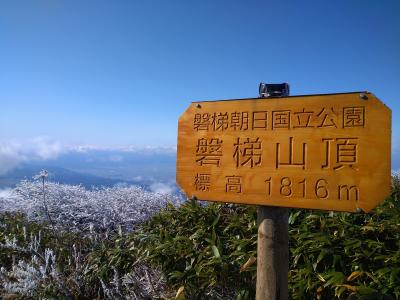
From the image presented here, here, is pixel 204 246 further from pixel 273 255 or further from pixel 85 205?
pixel 85 205

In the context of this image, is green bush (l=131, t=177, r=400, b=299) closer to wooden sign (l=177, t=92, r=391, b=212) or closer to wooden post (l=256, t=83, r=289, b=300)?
wooden post (l=256, t=83, r=289, b=300)

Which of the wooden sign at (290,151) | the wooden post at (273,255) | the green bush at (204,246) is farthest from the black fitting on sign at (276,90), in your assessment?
the green bush at (204,246)

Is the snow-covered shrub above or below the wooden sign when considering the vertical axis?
below

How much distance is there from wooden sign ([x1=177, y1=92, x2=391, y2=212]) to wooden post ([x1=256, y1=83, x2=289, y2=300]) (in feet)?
0.51

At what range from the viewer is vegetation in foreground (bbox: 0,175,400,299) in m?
2.91

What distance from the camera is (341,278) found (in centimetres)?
283

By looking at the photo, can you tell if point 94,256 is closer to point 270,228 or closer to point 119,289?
point 119,289

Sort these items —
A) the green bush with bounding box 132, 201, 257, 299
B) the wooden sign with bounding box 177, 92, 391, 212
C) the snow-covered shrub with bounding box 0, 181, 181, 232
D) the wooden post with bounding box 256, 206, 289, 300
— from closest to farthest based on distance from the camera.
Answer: the wooden sign with bounding box 177, 92, 391, 212, the wooden post with bounding box 256, 206, 289, 300, the green bush with bounding box 132, 201, 257, 299, the snow-covered shrub with bounding box 0, 181, 181, 232

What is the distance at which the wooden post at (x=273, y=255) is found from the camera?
2471 mm

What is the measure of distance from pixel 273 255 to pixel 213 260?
2.96 feet

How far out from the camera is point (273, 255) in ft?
8.13

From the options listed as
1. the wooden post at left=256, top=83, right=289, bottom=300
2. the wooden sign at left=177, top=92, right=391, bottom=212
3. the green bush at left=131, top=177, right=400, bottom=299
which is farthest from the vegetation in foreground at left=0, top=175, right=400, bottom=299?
the wooden sign at left=177, top=92, right=391, bottom=212

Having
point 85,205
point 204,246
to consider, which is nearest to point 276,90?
point 204,246

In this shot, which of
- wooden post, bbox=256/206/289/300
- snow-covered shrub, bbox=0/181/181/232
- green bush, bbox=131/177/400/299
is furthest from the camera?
snow-covered shrub, bbox=0/181/181/232
